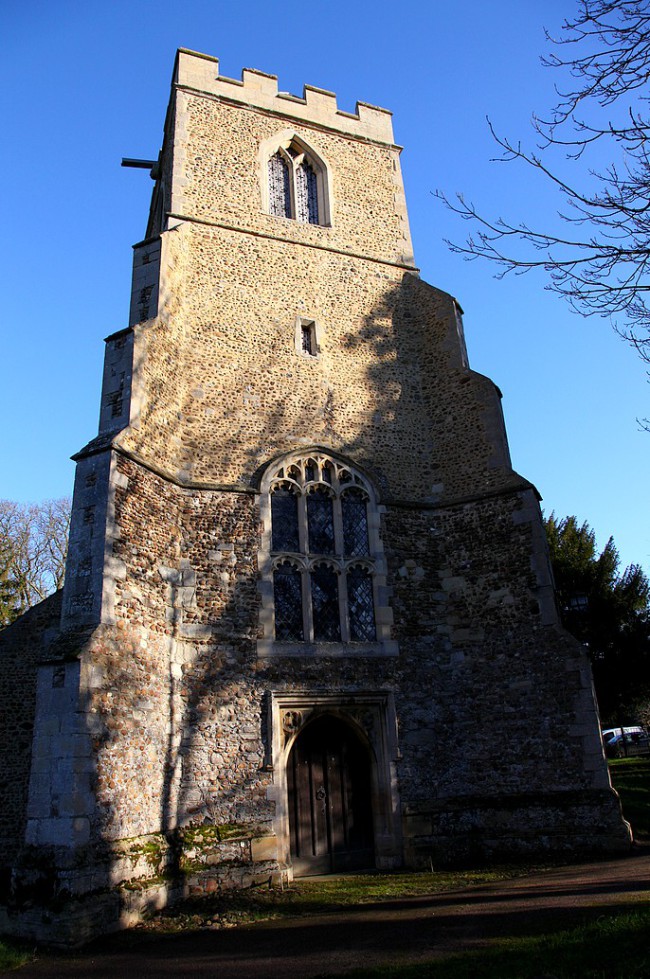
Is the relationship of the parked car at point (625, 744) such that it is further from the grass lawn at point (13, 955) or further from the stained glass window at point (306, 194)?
the grass lawn at point (13, 955)

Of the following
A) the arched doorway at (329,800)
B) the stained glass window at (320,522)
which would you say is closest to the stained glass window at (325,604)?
the stained glass window at (320,522)

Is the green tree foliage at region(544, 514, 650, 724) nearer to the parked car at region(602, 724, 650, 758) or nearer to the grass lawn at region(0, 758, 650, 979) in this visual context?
the parked car at region(602, 724, 650, 758)

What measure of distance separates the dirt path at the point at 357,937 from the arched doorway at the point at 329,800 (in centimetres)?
241

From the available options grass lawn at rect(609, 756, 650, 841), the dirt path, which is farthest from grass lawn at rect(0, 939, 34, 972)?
grass lawn at rect(609, 756, 650, 841)

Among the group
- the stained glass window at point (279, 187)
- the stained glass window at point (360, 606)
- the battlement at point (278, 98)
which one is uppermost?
the battlement at point (278, 98)

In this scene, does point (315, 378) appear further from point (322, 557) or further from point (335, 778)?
point (335, 778)

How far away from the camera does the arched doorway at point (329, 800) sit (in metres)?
10.1

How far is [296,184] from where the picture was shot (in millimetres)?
14953

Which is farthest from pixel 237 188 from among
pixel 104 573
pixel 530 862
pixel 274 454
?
pixel 530 862

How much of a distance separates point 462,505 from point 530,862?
213 inches

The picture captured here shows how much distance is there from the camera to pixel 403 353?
13.8 metres

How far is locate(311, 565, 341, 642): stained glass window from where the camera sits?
11055mm

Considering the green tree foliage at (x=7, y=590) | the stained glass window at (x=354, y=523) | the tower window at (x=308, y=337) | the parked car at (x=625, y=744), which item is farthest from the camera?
the parked car at (x=625, y=744)

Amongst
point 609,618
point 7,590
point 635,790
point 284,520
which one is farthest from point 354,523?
point 7,590
